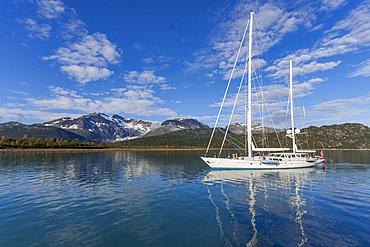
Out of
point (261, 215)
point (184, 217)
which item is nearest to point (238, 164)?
point (261, 215)

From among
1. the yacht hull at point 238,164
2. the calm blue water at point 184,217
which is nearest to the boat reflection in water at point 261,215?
the calm blue water at point 184,217

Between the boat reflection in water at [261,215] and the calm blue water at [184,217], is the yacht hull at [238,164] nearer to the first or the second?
the boat reflection in water at [261,215]

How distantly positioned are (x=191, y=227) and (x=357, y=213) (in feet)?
60.1

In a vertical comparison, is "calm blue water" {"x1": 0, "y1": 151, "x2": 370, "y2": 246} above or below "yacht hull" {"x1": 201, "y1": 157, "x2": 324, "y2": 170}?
below

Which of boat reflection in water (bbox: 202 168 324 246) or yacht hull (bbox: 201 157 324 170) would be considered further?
yacht hull (bbox: 201 157 324 170)

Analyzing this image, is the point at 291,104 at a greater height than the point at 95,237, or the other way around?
the point at 291,104

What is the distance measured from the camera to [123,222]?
16.2 meters

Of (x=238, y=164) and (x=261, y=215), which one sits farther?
(x=238, y=164)

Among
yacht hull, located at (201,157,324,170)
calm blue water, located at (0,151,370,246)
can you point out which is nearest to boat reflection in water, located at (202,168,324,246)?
calm blue water, located at (0,151,370,246)

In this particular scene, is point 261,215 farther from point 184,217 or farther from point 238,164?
point 238,164

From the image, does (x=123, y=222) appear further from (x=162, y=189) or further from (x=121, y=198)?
(x=162, y=189)

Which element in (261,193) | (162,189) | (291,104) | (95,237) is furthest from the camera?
(291,104)

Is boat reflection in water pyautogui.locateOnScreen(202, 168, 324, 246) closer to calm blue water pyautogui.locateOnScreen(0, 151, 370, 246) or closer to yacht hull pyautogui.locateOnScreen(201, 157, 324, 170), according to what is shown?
calm blue water pyautogui.locateOnScreen(0, 151, 370, 246)

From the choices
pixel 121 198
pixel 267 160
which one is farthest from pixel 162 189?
pixel 267 160
